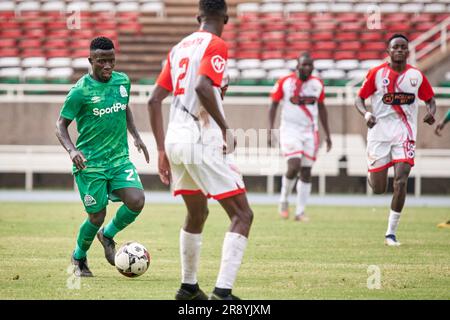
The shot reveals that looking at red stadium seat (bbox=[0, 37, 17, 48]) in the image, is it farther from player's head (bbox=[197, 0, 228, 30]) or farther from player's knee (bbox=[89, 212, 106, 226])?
player's head (bbox=[197, 0, 228, 30])

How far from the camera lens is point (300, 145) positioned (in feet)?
57.8

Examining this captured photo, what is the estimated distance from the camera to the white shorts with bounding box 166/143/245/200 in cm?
759

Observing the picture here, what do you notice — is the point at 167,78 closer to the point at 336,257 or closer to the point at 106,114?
the point at 106,114

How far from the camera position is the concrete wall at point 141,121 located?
24641 millimetres

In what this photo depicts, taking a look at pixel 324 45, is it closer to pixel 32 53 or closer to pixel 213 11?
pixel 32 53

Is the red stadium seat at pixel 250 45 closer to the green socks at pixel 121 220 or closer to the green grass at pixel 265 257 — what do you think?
the green grass at pixel 265 257

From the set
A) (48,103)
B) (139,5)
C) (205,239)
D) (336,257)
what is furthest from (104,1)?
(336,257)

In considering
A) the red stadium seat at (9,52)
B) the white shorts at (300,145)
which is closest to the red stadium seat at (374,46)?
the red stadium seat at (9,52)

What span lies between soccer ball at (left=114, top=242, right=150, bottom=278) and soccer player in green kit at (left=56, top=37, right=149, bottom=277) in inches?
22.5

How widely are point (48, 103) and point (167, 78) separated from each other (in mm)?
18164

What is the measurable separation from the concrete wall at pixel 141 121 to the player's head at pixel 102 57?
48.5 ft

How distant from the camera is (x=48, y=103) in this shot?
25.5 metres

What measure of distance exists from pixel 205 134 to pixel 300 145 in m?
10.1

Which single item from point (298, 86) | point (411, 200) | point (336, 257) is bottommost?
point (411, 200)
